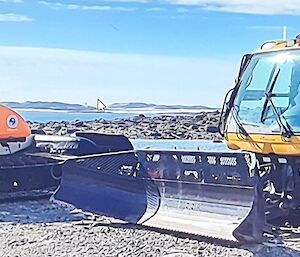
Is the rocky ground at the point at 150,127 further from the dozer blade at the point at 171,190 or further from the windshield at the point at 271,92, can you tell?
the windshield at the point at 271,92

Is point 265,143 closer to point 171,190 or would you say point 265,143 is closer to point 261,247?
point 261,247

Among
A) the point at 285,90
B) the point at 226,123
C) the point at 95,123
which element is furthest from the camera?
the point at 95,123

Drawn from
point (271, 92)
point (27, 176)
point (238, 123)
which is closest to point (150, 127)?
point (27, 176)

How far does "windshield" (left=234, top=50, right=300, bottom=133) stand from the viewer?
7547 mm

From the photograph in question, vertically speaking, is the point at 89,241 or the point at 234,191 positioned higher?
the point at 234,191

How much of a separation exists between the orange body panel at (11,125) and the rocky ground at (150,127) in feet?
19.5

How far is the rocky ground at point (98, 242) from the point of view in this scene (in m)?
6.95

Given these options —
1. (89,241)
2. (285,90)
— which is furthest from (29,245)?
(285,90)

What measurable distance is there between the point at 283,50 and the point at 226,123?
1.01 m

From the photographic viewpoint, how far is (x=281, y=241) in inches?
285

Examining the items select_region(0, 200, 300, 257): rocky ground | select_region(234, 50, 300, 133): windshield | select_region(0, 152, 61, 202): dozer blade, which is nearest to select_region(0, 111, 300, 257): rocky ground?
select_region(0, 200, 300, 257): rocky ground

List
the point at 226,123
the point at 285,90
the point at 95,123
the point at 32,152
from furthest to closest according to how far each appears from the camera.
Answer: the point at 95,123, the point at 32,152, the point at 226,123, the point at 285,90

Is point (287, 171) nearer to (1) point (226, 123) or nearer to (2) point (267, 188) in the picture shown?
(2) point (267, 188)

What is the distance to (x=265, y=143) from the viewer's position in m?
7.63
